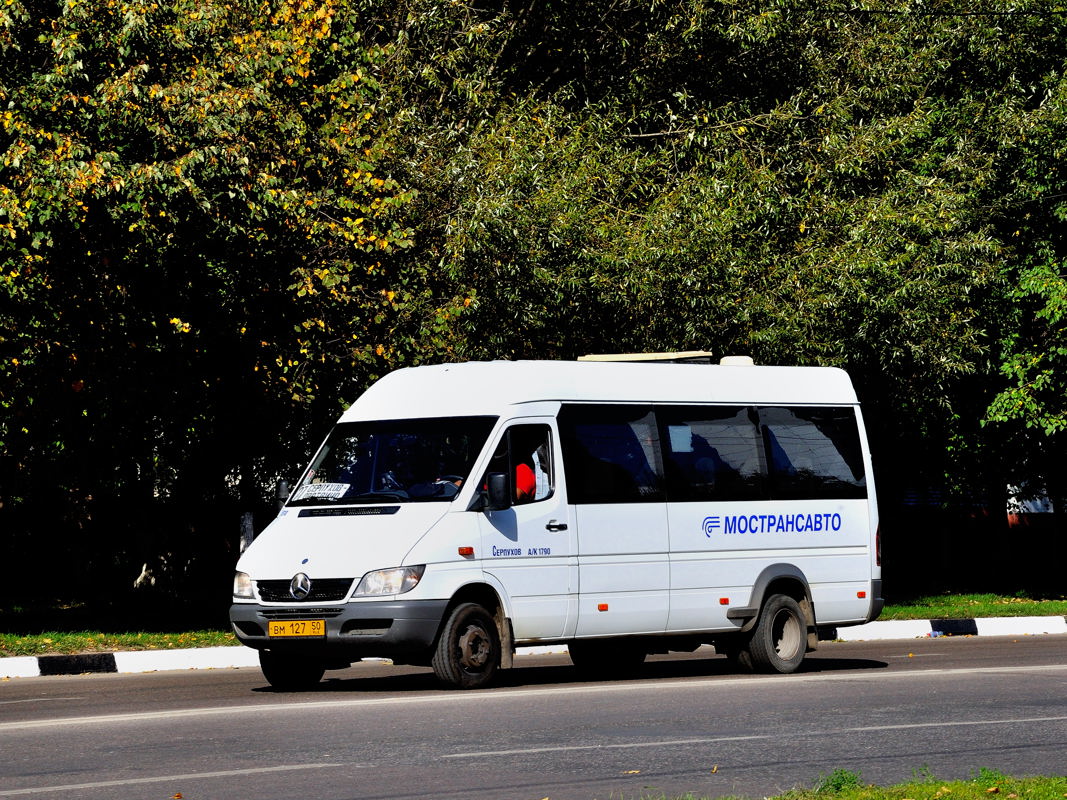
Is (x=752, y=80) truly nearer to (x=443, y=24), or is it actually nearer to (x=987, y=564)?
(x=443, y=24)

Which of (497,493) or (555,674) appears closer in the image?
(497,493)

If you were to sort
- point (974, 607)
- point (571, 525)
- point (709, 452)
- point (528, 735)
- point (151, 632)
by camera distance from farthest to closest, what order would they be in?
point (974, 607) < point (151, 632) < point (709, 452) < point (571, 525) < point (528, 735)

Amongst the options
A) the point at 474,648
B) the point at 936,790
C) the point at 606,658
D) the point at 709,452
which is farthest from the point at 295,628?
the point at 936,790

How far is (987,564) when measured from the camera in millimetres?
40094

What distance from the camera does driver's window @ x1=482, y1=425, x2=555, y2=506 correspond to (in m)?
13.8

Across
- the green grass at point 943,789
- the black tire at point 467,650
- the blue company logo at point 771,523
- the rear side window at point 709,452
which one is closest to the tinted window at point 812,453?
the rear side window at point 709,452

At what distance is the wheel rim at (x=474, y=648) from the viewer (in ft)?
43.4

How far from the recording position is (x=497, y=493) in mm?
13359

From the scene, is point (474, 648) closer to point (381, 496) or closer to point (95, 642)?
point (381, 496)

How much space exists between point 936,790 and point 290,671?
7183 millimetres

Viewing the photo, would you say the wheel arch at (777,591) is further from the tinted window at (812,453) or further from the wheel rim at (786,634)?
the tinted window at (812,453)

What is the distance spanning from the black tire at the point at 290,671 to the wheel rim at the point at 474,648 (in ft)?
4.13

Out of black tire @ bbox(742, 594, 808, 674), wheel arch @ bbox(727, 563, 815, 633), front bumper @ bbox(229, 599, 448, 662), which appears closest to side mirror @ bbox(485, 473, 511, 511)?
front bumper @ bbox(229, 599, 448, 662)

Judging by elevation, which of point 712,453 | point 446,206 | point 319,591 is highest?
point 446,206
